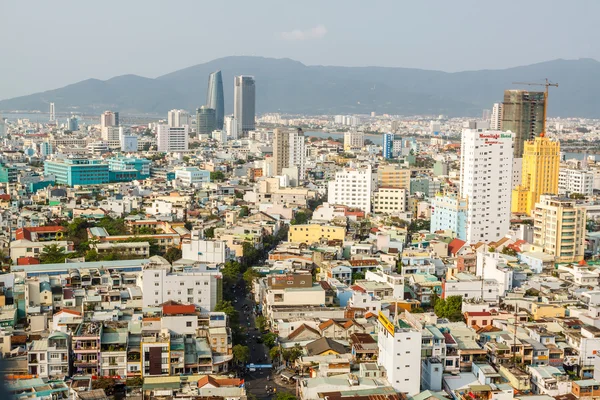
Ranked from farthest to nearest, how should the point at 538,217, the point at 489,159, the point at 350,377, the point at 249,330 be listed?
A: the point at 489,159 → the point at 538,217 → the point at 249,330 → the point at 350,377

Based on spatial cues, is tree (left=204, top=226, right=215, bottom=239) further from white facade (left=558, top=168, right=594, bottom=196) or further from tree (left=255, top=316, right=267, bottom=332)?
white facade (left=558, top=168, right=594, bottom=196)

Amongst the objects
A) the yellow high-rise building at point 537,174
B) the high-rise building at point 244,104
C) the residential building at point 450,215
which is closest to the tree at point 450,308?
the residential building at point 450,215

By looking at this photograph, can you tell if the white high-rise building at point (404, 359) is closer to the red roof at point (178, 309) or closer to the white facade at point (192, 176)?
the red roof at point (178, 309)

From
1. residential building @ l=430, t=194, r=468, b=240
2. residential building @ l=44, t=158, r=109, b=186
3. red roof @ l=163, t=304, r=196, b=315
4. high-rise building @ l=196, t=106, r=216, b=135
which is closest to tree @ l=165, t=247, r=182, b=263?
red roof @ l=163, t=304, r=196, b=315

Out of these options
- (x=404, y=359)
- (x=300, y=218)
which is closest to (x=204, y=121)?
(x=300, y=218)

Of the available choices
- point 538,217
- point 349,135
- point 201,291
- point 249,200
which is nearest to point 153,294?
point 201,291

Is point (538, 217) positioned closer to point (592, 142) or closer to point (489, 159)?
point (489, 159)

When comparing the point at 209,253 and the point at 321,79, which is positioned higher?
the point at 321,79
